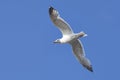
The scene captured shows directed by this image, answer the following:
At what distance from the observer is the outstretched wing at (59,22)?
1138 inches

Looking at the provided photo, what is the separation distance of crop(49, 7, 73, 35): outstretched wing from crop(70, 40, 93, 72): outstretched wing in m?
0.96

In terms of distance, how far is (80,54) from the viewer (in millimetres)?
30797

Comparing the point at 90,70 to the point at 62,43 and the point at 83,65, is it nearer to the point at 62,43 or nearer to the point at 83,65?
the point at 83,65

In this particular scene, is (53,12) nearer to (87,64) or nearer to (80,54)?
(80,54)

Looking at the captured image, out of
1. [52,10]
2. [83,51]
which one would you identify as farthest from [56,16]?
[83,51]

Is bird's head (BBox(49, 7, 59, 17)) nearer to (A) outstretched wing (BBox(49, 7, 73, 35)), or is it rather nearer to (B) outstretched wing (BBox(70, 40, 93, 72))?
(A) outstretched wing (BBox(49, 7, 73, 35))

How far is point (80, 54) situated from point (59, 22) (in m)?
2.39

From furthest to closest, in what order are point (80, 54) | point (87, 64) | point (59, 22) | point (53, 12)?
point (87, 64), point (80, 54), point (59, 22), point (53, 12)

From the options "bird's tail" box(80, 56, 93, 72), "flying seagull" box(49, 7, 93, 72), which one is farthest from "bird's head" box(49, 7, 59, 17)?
"bird's tail" box(80, 56, 93, 72)

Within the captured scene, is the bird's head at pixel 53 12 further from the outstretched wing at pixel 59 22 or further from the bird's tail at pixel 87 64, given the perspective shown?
the bird's tail at pixel 87 64

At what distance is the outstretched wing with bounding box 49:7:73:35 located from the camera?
2891 centimetres

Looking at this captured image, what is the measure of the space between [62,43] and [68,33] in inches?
24.5

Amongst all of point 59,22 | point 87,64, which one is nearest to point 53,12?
point 59,22

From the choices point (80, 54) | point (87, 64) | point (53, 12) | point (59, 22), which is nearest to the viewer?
point (53, 12)
